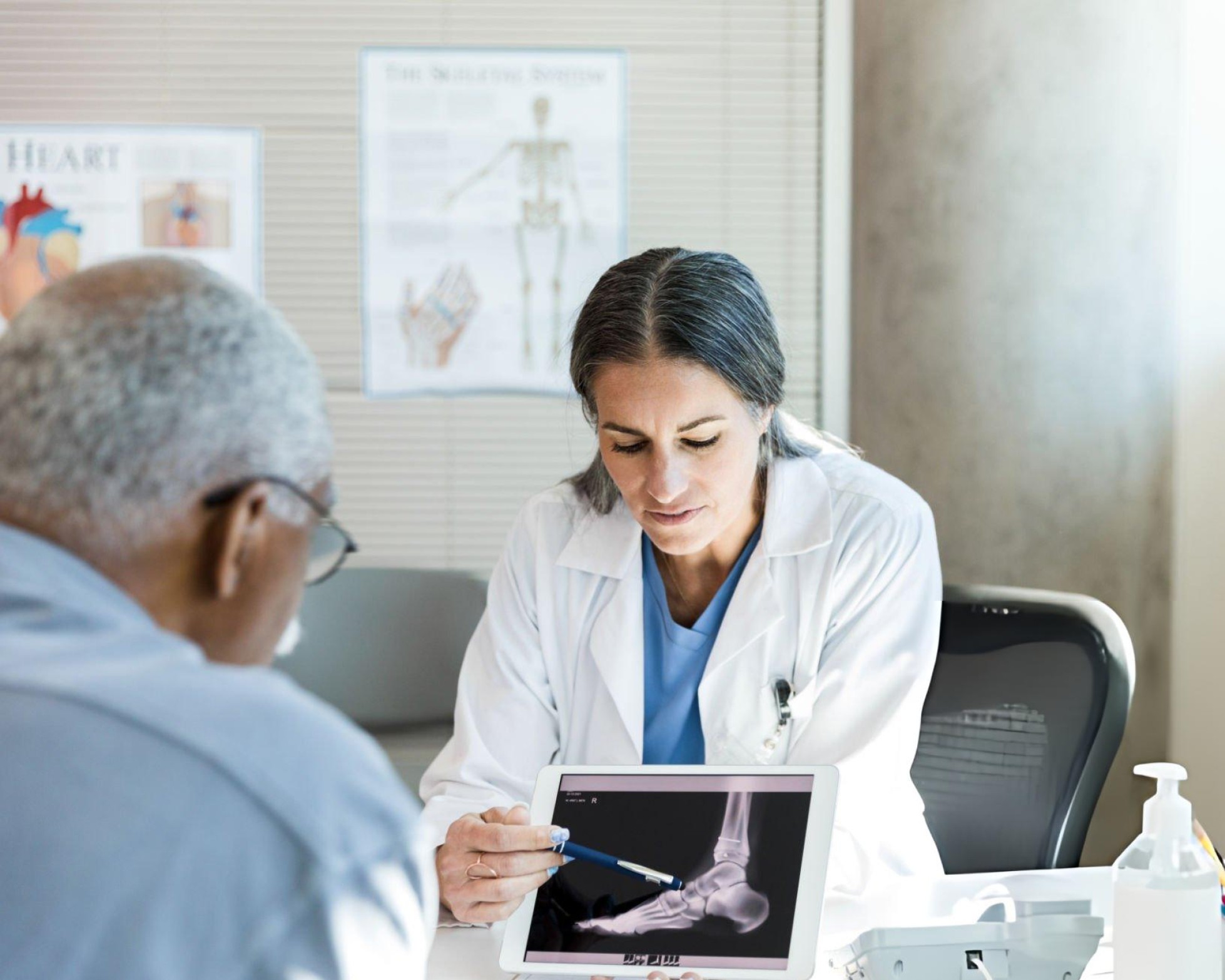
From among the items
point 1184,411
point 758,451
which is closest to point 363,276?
point 758,451

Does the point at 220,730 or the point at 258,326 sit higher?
→ the point at 258,326

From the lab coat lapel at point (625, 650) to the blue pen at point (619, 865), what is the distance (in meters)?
0.50

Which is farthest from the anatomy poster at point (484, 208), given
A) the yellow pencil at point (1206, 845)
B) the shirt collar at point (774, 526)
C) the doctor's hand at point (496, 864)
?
the yellow pencil at point (1206, 845)

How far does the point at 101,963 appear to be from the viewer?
56 centimetres

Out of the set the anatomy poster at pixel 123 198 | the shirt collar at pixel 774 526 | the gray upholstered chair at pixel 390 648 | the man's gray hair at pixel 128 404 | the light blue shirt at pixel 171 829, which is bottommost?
the gray upholstered chair at pixel 390 648

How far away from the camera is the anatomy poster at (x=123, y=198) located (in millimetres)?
2953

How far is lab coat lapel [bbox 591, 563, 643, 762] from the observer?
1811mm

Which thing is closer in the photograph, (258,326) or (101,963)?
(101,963)

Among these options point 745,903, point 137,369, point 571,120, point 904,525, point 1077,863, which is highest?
point 571,120

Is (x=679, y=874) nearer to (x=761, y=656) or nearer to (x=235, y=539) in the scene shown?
(x=761, y=656)

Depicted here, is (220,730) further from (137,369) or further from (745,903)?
(745,903)

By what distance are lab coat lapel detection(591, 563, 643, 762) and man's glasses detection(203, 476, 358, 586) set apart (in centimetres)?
93

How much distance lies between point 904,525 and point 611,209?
4.46ft

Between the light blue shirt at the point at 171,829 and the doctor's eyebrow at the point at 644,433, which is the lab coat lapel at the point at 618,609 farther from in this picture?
the light blue shirt at the point at 171,829
